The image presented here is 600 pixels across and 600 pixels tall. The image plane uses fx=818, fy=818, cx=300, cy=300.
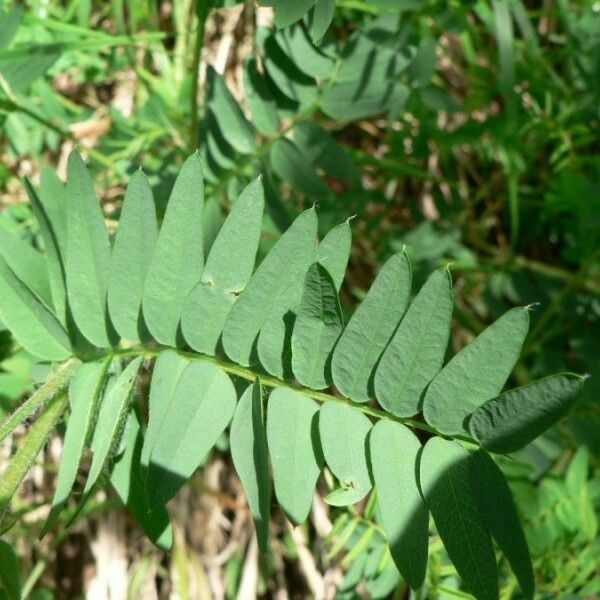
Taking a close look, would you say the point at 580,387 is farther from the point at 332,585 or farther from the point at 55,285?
the point at 332,585

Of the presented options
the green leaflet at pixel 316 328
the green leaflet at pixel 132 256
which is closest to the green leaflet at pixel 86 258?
the green leaflet at pixel 132 256

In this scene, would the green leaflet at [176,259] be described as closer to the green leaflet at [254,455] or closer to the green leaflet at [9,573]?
the green leaflet at [254,455]

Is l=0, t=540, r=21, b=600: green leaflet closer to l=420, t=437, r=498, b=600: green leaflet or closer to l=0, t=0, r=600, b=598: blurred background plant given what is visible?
l=0, t=0, r=600, b=598: blurred background plant

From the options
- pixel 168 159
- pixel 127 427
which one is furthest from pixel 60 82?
pixel 127 427

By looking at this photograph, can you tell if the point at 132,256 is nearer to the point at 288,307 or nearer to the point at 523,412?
the point at 288,307

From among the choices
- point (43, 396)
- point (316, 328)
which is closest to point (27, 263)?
point (43, 396)
